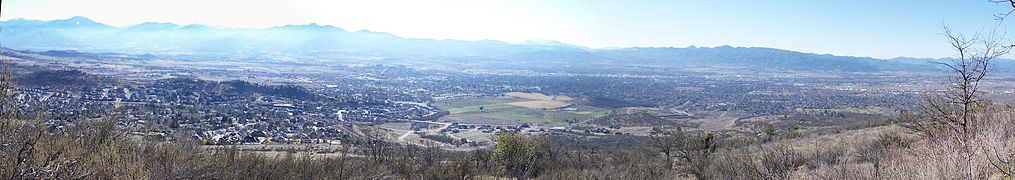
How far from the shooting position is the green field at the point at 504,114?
6469cm

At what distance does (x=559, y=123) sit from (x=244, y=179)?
166 feet

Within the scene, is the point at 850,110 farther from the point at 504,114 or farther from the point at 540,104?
the point at 504,114

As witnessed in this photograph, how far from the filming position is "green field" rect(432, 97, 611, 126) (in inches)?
2547

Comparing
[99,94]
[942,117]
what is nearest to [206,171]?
[942,117]

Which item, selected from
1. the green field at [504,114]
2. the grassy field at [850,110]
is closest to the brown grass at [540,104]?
the green field at [504,114]

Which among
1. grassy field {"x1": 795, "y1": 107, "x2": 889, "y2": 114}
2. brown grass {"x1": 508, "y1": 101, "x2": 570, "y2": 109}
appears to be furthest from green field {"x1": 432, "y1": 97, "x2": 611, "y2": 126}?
grassy field {"x1": 795, "y1": 107, "x2": 889, "y2": 114}

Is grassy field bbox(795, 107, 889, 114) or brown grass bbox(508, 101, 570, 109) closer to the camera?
grassy field bbox(795, 107, 889, 114)

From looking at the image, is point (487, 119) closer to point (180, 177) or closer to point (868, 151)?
point (868, 151)

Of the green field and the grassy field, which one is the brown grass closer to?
the green field

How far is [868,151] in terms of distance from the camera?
16328 mm

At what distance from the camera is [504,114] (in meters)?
71.7

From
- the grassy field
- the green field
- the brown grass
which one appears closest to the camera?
the green field

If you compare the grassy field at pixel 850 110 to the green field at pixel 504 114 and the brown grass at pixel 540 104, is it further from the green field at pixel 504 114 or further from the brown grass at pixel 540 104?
the brown grass at pixel 540 104

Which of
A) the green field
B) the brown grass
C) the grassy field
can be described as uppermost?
the grassy field
